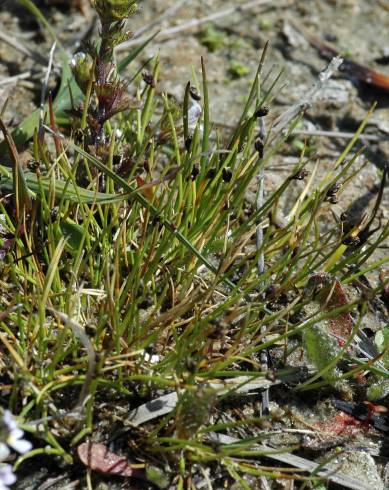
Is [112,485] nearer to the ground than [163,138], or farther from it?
nearer to the ground

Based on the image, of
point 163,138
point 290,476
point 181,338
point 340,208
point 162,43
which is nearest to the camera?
point 290,476

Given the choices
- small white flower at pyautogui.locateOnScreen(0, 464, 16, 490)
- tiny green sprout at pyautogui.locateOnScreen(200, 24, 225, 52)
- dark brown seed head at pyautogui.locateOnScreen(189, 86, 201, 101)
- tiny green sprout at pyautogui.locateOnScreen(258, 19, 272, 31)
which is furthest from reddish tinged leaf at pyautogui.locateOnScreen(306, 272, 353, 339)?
tiny green sprout at pyautogui.locateOnScreen(258, 19, 272, 31)

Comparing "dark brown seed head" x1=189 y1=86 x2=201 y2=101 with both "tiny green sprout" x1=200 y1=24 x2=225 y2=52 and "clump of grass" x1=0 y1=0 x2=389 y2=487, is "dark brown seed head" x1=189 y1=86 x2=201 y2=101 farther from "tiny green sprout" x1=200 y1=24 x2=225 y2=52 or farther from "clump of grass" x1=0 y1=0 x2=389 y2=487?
"tiny green sprout" x1=200 y1=24 x2=225 y2=52

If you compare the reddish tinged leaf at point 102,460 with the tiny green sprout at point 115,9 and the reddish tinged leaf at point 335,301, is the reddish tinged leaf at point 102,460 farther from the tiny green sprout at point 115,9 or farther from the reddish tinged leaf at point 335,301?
the tiny green sprout at point 115,9

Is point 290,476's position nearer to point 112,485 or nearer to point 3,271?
point 112,485

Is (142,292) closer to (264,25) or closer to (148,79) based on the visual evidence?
(148,79)

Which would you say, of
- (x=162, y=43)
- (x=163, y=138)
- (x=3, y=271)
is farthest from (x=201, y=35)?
(x=3, y=271)
